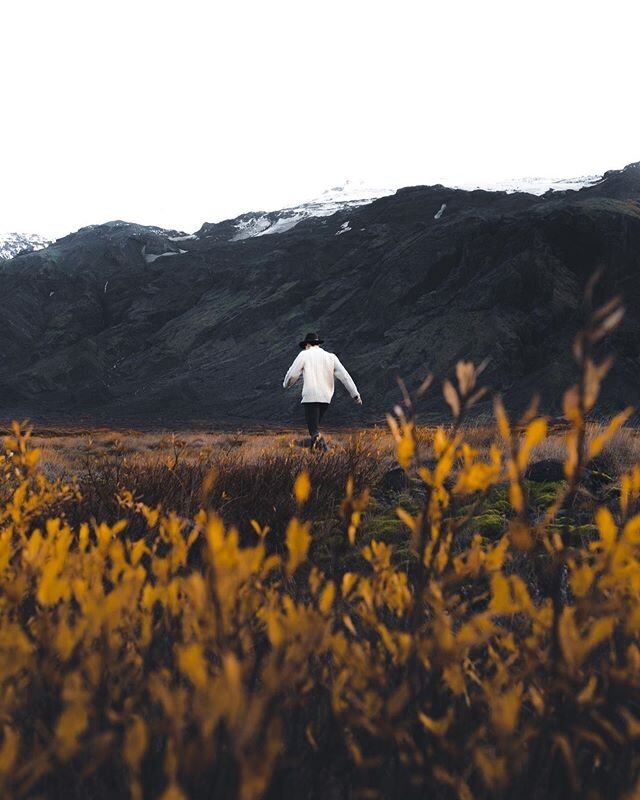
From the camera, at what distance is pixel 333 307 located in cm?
4759

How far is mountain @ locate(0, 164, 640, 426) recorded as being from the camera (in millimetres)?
37000

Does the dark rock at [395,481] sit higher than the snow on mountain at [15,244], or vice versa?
the snow on mountain at [15,244]

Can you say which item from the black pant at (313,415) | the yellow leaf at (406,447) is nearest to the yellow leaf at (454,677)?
the yellow leaf at (406,447)

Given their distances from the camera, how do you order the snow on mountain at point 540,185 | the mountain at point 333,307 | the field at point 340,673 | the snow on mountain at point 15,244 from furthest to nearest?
the snow on mountain at point 15,244, the snow on mountain at point 540,185, the mountain at point 333,307, the field at point 340,673

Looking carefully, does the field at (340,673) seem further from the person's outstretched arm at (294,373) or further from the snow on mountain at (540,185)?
the snow on mountain at (540,185)

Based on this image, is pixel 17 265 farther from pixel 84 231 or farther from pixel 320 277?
pixel 320 277

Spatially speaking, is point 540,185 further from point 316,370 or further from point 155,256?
point 316,370

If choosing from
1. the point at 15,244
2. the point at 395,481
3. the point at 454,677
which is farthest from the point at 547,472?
the point at 15,244

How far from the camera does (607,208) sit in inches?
1558

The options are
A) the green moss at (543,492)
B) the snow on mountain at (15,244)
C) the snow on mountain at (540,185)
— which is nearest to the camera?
the green moss at (543,492)

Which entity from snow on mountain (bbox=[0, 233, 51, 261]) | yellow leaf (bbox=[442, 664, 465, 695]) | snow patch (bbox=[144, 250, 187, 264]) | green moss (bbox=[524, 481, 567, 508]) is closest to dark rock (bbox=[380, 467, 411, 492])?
green moss (bbox=[524, 481, 567, 508])

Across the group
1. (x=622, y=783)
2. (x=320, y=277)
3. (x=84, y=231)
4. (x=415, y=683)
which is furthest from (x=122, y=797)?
(x=84, y=231)

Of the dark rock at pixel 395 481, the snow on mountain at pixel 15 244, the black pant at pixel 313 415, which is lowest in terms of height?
the dark rock at pixel 395 481

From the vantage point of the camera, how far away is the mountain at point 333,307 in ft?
121
